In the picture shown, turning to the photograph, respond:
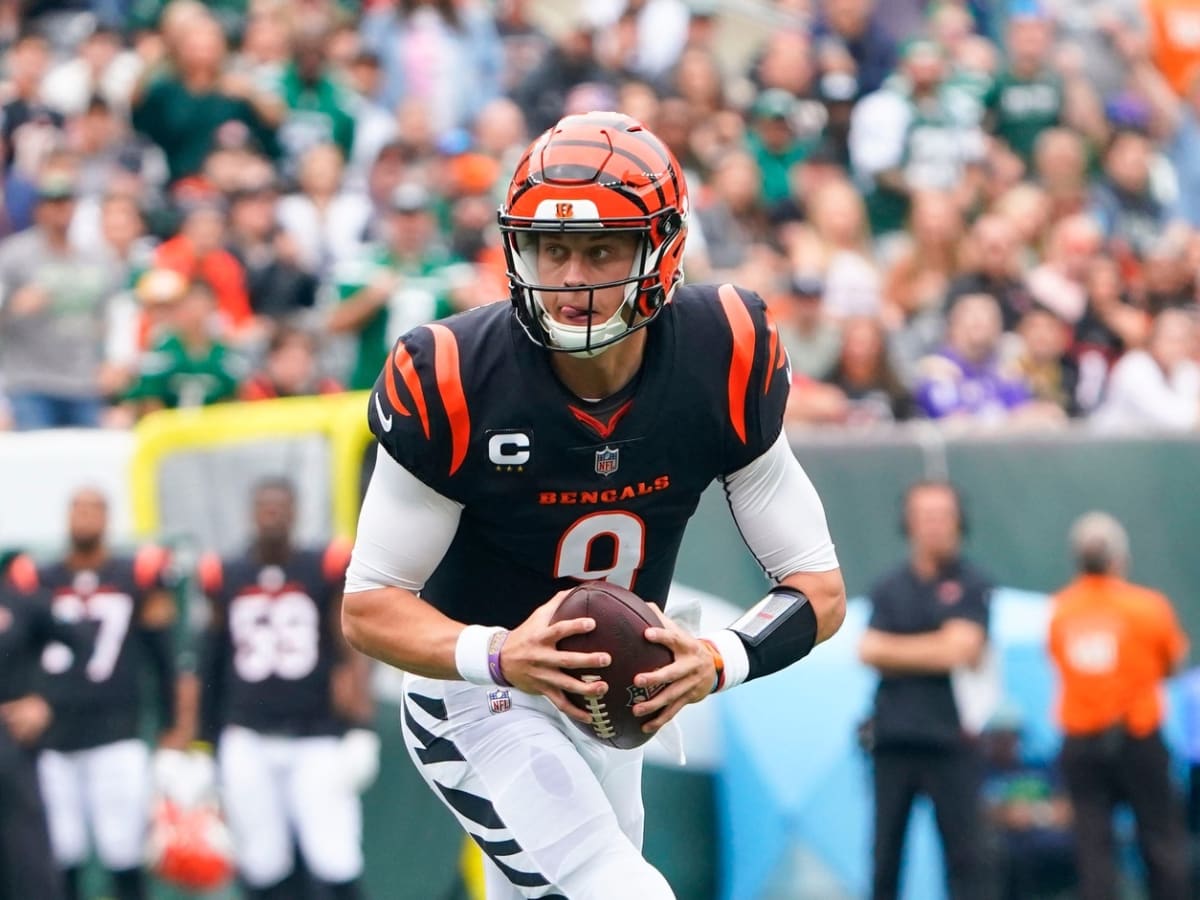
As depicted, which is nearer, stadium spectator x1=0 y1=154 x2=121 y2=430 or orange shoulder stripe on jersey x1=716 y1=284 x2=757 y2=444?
orange shoulder stripe on jersey x1=716 y1=284 x2=757 y2=444

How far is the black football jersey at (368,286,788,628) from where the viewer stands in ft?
12.9

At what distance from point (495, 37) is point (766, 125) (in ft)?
5.00

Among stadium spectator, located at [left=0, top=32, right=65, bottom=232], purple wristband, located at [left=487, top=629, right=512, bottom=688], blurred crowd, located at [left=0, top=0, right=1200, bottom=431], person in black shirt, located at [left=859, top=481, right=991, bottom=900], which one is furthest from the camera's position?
stadium spectator, located at [left=0, top=32, right=65, bottom=232]

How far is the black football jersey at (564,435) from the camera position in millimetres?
3924

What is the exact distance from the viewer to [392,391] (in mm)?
3924

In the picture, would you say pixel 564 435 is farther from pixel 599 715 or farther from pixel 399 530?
pixel 599 715

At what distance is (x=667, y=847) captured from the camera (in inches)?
339

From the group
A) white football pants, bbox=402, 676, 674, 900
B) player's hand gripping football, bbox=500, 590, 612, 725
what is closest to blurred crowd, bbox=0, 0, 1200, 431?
white football pants, bbox=402, 676, 674, 900

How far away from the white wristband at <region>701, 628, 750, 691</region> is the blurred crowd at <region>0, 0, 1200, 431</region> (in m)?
4.75

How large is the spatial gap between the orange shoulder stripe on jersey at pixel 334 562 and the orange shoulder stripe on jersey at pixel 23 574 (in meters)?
1.08

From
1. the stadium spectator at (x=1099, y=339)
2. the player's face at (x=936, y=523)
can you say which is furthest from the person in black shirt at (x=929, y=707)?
the stadium spectator at (x=1099, y=339)

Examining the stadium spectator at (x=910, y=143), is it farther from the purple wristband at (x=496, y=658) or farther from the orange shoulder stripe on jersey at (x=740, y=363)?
the purple wristband at (x=496, y=658)

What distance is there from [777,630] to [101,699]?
4.73m

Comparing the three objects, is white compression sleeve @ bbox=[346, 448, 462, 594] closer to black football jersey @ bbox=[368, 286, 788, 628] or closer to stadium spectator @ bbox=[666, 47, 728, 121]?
black football jersey @ bbox=[368, 286, 788, 628]
